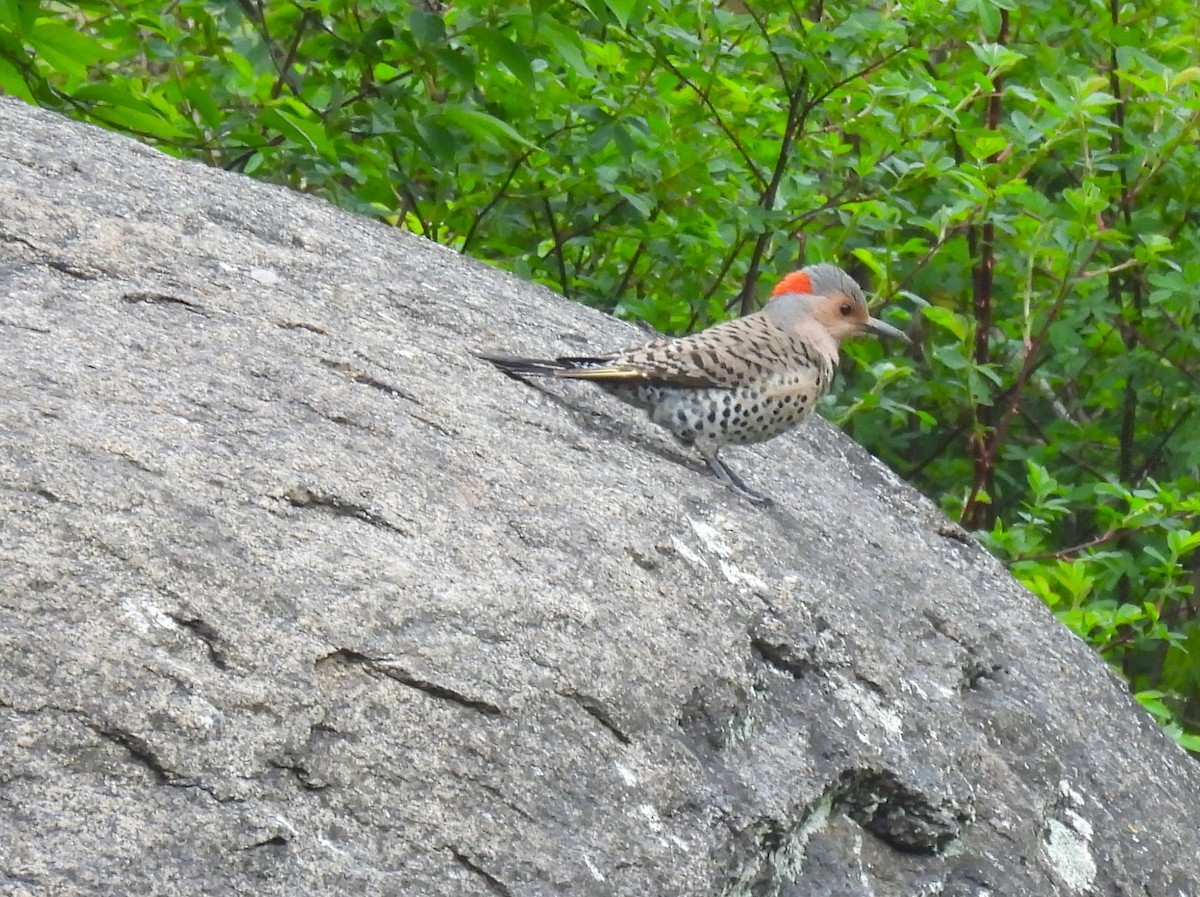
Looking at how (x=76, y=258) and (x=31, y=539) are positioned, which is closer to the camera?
(x=31, y=539)

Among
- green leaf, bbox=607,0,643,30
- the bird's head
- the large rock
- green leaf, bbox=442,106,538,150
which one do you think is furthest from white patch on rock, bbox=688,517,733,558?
green leaf, bbox=442,106,538,150

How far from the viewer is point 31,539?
276 centimetres

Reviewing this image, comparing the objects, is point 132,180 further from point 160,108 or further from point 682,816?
point 682,816

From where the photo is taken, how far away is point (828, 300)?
17.2 feet

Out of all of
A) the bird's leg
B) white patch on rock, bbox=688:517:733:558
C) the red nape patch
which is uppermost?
the red nape patch

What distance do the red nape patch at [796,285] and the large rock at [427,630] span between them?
2.24ft

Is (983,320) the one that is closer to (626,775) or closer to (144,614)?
(626,775)

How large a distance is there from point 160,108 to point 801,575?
11.3 feet

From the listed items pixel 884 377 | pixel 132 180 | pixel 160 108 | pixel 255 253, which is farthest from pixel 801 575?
pixel 160 108

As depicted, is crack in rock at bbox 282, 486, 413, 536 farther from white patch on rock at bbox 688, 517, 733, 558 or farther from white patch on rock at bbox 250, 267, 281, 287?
white patch on rock at bbox 250, 267, 281, 287

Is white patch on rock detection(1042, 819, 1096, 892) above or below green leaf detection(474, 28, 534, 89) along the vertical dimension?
below

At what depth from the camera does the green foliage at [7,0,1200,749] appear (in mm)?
5844

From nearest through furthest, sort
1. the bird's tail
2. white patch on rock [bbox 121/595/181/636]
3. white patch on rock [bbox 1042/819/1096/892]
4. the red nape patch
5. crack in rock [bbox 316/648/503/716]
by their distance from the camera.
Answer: white patch on rock [bbox 121/595/181/636] → crack in rock [bbox 316/648/503/716] → white patch on rock [bbox 1042/819/1096/892] → the bird's tail → the red nape patch

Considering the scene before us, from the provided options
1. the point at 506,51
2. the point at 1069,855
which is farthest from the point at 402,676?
the point at 506,51
